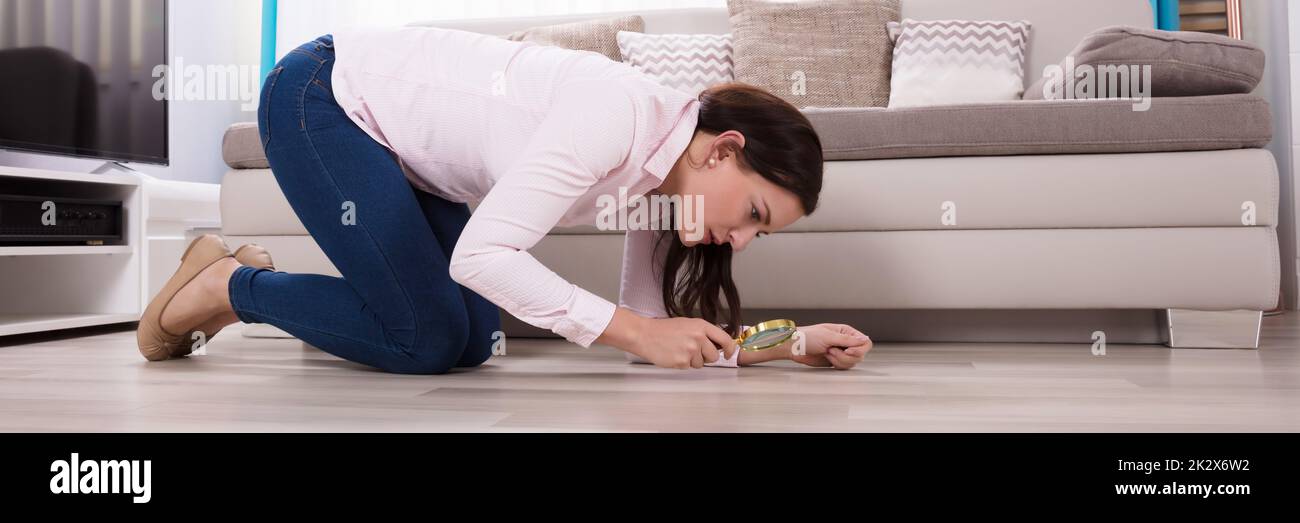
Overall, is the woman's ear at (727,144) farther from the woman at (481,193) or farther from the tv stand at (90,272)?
the tv stand at (90,272)

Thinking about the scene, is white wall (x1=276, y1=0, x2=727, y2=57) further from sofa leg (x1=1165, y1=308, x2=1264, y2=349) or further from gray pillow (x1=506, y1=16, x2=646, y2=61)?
sofa leg (x1=1165, y1=308, x2=1264, y2=349)

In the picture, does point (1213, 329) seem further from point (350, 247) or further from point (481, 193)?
point (350, 247)

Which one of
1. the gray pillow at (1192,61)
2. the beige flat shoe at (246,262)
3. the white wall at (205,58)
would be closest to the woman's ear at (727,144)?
the beige flat shoe at (246,262)

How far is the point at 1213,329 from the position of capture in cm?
172

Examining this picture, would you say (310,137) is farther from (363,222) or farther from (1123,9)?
(1123,9)

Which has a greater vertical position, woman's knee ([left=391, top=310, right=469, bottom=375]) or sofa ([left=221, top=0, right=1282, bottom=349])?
sofa ([left=221, top=0, right=1282, bottom=349])

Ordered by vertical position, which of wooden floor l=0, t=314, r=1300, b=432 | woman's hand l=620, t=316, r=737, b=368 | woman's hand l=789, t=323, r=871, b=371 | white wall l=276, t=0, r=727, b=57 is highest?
white wall l=276, t=0, r=727, b=57

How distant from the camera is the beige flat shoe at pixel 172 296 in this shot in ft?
4.90

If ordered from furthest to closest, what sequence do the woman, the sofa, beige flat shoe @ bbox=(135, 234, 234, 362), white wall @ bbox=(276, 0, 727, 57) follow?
white wall @ bbox=(276, 0, 727, 57), the sofa, beige flat shoe @ bbox=(135, 234, 234, 362), the woman

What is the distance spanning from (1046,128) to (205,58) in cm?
325

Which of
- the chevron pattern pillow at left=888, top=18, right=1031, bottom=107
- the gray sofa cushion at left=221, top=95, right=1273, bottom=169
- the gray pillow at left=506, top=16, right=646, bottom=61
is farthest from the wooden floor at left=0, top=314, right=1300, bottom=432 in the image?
the gray pillow at left=506, top=16, right=646, bottom=61

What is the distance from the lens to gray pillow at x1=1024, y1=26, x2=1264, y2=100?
1.73m

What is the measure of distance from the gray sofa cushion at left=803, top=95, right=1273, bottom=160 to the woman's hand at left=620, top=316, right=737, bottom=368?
2.55 feet
